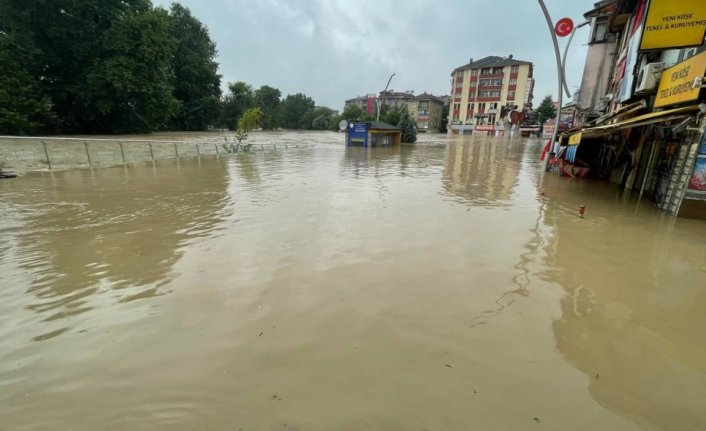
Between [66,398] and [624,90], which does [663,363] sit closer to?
[66,398]

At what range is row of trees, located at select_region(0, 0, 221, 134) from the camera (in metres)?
25.3

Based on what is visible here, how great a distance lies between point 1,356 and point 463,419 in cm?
388

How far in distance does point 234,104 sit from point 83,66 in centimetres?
4487

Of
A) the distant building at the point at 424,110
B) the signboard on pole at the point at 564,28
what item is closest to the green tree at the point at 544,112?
the distant building at the point at 424,110

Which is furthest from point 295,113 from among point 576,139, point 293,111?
point 576,139

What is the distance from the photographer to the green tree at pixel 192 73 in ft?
177

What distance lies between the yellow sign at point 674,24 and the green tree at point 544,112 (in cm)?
8105

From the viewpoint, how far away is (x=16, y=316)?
3.51m

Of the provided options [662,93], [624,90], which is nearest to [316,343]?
[662,93]

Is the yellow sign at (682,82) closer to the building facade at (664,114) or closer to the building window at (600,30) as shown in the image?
the building facade at (664,114)

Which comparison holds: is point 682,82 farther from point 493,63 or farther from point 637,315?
point 493,63

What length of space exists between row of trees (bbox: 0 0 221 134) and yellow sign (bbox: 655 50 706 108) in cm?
3521

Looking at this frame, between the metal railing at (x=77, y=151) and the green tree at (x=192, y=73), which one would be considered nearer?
the metal railing at (x=77, y=151)

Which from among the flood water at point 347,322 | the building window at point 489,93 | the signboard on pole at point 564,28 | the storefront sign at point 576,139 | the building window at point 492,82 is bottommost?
the flood water at point 347,322
